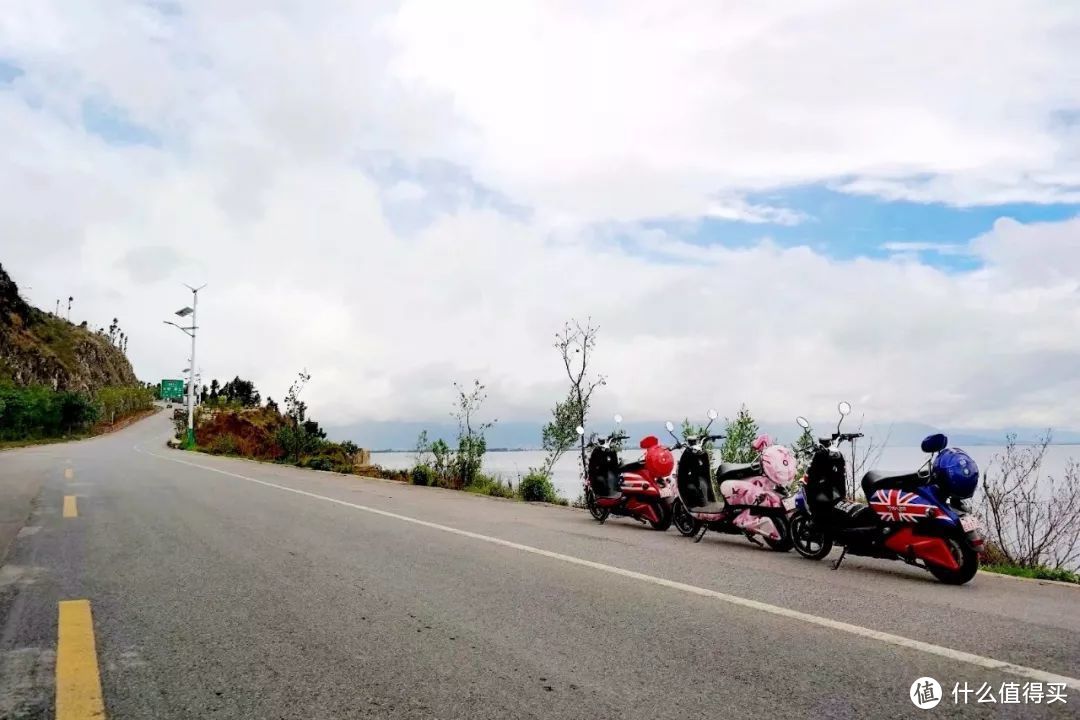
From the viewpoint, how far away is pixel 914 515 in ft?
21.4

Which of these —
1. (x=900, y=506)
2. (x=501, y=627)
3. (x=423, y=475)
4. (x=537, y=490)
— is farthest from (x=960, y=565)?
(x=423, y=475)

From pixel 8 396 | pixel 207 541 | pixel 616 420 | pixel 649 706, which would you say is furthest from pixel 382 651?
pixel 8 396

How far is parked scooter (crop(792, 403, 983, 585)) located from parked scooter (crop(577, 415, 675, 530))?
2.65m

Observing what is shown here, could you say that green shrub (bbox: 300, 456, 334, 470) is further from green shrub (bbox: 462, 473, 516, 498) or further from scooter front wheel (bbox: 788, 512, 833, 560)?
scooter front wheel (bbox: 788, 512, 833, 560)

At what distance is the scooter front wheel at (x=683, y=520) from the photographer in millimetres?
9188

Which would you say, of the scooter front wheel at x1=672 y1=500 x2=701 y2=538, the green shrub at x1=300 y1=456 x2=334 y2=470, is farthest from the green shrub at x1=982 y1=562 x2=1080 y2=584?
the green shrub at x1=300 y1=456 x2=334 y2=470

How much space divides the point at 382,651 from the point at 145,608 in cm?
198

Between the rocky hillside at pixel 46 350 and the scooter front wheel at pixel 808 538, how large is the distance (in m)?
68.5

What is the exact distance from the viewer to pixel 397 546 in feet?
25.3

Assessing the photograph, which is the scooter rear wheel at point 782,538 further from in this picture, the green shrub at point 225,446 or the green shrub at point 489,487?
the green shrub at point 225,446

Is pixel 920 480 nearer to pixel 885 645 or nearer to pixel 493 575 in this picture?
pixel 885 645

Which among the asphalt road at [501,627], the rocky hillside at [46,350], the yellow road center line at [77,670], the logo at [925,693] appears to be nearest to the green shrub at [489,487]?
the asphalt road at [501,627]

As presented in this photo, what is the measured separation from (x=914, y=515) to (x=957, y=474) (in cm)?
50

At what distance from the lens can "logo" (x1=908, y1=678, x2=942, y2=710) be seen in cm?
347
